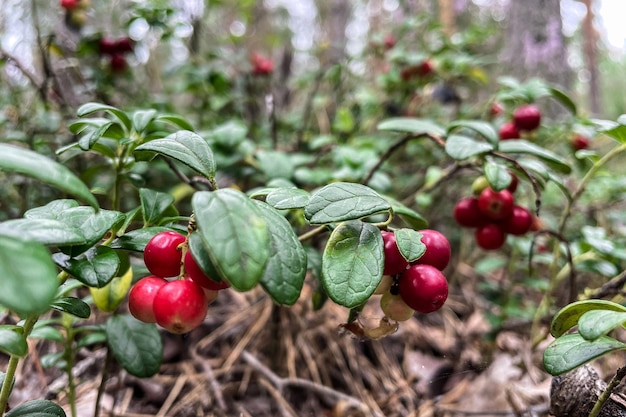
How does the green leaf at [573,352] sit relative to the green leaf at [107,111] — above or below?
below

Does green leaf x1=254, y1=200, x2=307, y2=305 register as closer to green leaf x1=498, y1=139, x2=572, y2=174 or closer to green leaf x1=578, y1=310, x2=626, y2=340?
green leaf x1=578, y1=310, x2=626, y2=340

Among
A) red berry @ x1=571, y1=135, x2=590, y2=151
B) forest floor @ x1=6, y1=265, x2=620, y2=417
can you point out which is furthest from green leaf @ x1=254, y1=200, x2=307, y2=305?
red berry @ x1=571, y1=135, x2=590, y2=151

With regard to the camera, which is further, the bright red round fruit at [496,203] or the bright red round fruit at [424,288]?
the bright red round fruit at [496,203]

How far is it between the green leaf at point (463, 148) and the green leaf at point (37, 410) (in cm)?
100

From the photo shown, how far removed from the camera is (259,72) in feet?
9.16

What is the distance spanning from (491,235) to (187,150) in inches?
34.2

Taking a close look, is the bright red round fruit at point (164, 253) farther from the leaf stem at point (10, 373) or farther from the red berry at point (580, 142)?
the red berry at point (580, 142)

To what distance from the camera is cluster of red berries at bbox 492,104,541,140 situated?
64.5 inches

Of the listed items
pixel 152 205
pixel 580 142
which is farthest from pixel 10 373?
pixel 580 142

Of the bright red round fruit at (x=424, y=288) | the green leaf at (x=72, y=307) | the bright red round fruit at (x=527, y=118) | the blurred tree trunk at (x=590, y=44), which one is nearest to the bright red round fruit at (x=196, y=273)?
the green leaf at (x=72, y=307)

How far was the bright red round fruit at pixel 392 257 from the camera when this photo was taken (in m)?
0.82

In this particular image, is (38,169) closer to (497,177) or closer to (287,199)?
(287,199)

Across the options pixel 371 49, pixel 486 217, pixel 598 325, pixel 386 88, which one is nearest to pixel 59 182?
pixel 598 325

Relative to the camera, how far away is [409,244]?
2.56 feet
